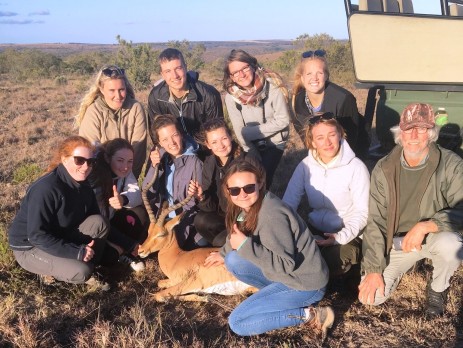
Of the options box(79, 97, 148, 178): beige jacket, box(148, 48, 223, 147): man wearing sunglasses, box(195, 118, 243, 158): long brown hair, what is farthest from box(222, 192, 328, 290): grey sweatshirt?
box(79, 97, 148, 178): beige jacket

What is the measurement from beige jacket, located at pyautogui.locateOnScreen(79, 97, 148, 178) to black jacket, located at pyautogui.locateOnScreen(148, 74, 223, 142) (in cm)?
18

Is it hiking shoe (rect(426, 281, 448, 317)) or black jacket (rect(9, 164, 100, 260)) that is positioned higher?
black jacket (rect(9, 164, 100, 260))

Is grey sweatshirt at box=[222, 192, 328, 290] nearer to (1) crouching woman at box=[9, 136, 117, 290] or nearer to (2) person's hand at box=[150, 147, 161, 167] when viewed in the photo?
(1) crouching woman at box=[9, 136, 117, 290]

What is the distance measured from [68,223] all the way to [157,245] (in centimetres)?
96

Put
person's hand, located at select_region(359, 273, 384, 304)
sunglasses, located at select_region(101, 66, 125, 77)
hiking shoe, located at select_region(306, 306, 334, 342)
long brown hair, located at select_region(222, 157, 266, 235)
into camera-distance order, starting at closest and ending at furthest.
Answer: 1. long brown hair, located at select_region(222, 157, 266, 235)
2. hiking shoe, located at select_region(306, 306, 334, 342)
3. person's hand, located at select_region(359, 273, 384, 304)
4. sunglasses, located at select_region(101, 66, 125, 77)

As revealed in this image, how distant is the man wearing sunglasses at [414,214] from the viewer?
348 cm

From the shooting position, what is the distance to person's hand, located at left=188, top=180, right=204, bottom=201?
4605mm

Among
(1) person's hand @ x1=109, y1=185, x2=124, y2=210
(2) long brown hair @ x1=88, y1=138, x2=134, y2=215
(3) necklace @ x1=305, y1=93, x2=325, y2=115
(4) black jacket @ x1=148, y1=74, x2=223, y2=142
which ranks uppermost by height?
(4) black jacket @ x1=148, y1=74, x2=223, y2=142

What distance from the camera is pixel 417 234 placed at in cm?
353

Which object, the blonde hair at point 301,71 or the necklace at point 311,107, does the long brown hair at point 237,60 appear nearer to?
the blonde hair at point 301,71

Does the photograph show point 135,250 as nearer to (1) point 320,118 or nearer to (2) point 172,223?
(2) point 172,223

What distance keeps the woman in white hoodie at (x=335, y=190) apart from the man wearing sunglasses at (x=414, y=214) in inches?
7.0

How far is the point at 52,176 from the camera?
3734 mm

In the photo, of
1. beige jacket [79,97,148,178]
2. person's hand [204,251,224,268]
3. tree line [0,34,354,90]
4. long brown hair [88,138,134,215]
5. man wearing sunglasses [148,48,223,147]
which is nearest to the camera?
person's hand [204,251,224,268]
